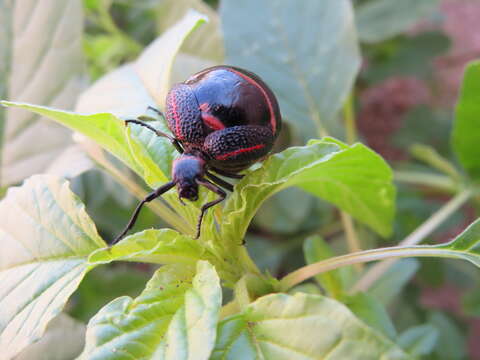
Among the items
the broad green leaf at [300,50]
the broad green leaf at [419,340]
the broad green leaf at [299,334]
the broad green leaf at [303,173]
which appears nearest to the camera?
the broad green leaf at [299,334]

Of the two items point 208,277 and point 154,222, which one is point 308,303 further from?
point 154,222

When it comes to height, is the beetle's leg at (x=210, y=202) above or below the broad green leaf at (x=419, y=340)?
above

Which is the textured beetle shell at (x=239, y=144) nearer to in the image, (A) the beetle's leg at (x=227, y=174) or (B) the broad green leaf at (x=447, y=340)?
(A) the beetle's leg at (x=227, y=174)

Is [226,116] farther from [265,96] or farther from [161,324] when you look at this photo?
[161,324]

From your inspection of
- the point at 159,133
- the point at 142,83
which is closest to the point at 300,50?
the point at 142,83

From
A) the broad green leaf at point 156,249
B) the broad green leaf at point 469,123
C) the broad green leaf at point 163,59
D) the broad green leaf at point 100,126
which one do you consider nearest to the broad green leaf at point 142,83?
the broad green leaf at point 163,59
